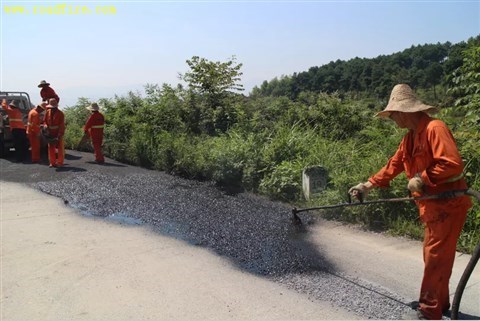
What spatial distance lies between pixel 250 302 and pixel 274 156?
445 centimetres

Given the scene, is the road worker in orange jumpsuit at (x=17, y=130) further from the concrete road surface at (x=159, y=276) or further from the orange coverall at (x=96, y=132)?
the concrete road surface at (x=159, y=276)

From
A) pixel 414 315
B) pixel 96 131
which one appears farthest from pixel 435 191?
pixel 96 131

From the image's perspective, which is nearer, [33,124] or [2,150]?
[33,124]

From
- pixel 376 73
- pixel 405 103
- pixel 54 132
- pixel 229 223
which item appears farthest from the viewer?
pixel 376 73

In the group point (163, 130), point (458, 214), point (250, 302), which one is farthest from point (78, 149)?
point (458, 214)

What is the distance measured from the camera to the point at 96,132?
11516 millimetres

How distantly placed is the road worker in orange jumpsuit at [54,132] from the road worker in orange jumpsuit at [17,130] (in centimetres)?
165

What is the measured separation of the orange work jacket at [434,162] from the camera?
3.09 metres

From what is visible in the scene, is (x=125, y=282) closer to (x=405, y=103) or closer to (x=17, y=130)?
(x=405, y=103)

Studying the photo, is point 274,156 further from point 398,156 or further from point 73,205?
point 398,156

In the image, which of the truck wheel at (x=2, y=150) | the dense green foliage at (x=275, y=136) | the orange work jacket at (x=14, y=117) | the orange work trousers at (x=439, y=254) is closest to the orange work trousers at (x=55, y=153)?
the dense green foliage at (x=275, y=136)

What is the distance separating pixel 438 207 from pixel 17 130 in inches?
487

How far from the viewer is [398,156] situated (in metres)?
3.74

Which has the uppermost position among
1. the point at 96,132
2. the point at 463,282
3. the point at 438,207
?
the point at 96,132
